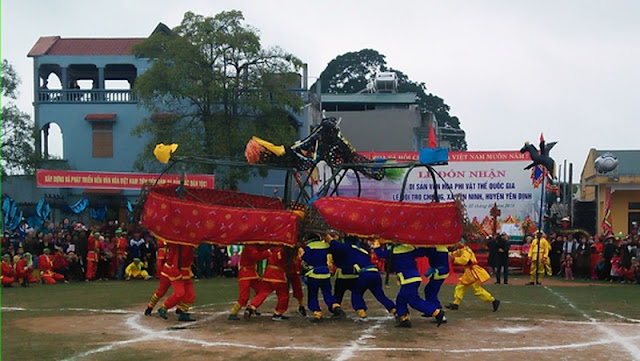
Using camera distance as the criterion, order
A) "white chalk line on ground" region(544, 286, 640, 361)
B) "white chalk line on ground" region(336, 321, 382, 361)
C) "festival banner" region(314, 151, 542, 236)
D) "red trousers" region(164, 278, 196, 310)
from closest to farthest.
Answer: "white chalk line on ground" region(336, 321, 382, 361) → "white chalk line on ground" region(544, 286, 640, 361) → "red trousers" region(164, 278, 196, 310) → "festival banner" region(314, 151, 542, 236)

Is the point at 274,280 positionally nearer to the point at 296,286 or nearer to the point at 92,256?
the point at 296,286

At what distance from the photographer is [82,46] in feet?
116

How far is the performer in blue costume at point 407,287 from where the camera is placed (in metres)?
11.5

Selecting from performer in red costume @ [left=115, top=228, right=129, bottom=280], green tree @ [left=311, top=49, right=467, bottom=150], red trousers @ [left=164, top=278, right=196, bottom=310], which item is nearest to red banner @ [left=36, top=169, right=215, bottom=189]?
performer in red costume @ [left=115, top=228, right=129, bottom=280]

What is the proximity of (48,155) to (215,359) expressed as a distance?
89.0 ft

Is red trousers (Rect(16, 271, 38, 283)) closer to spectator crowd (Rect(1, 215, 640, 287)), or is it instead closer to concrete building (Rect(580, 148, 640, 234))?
spectator crowd (Rect(1, 215, 640, 287))

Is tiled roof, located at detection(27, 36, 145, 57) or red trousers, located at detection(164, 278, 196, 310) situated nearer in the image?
red trousers, located at detection(164, 278, 196, 310)

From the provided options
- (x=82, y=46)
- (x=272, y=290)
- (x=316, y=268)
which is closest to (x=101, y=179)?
(x=82, y=46)

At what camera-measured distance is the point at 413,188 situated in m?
25.5

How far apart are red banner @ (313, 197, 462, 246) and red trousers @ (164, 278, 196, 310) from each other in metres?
2.48

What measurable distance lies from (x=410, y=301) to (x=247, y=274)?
8.88 ft

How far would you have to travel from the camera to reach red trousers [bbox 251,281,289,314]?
1209 centimetres

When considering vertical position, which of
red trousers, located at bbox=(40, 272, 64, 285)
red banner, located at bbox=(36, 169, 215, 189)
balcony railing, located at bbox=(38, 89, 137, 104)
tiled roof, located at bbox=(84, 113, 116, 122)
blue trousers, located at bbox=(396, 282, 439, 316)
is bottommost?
red trousers, located at bbox=(40, 272, 64, 285)

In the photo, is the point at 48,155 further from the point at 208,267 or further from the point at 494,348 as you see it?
the point at 494,348
